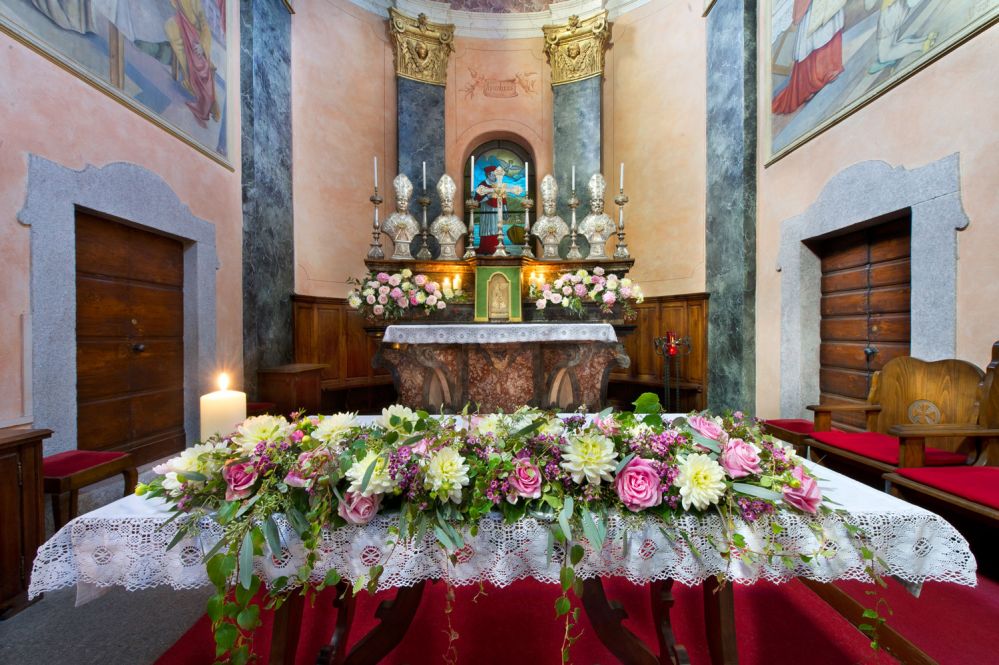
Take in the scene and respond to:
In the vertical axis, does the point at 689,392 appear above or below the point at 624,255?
below

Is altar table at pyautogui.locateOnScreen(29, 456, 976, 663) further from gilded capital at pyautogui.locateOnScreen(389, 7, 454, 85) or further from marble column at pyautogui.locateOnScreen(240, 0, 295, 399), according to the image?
gilded capital at pyautogui.locateOnScreen(389, 7, 454, 85)

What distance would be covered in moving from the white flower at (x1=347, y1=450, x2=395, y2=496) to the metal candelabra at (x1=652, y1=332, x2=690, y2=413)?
14.8 ft

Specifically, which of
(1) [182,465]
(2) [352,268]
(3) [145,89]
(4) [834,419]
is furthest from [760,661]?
(2) [352,268]

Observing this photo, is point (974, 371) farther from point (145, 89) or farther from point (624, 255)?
point (145, 89)

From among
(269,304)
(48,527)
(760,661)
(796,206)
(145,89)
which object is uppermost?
(145,89)

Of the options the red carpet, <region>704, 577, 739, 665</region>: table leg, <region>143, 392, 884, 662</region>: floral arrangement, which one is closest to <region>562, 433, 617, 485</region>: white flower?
<region>143, 392, 884, 662</region>: floral arrangement

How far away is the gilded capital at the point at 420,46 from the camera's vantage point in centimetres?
633

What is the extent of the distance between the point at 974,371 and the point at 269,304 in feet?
20.2

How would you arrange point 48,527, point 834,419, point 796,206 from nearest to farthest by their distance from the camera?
point 48,527 → point 834,419 → point 796,206

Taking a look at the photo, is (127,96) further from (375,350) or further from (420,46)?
(420,46)

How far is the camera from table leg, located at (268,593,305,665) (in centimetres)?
115

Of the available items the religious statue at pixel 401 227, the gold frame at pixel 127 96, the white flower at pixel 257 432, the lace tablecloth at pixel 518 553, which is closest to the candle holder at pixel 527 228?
the religious statue at pixel 401 227

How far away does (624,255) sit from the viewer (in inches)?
193

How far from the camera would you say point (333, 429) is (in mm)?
1219
